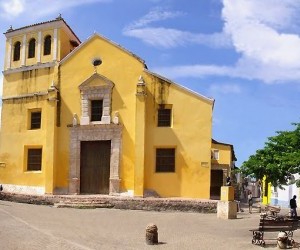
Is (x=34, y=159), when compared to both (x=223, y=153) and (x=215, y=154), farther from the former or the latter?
(x=223, y=153)

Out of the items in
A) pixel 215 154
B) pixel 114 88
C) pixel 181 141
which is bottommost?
pixel 215 154

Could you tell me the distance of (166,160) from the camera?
76.0 feet

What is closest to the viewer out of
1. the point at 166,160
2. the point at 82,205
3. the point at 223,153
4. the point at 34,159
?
the point at 82,205

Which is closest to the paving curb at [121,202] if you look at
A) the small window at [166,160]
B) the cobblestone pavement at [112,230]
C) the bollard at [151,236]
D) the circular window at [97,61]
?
the cobblestone pavement at [112,230]

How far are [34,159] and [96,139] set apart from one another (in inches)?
152

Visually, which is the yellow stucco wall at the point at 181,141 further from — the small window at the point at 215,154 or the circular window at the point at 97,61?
the small window at the point at 215,154

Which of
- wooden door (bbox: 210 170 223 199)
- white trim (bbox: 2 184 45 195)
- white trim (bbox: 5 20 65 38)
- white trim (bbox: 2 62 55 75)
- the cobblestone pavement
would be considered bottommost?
the cobblestone pavement

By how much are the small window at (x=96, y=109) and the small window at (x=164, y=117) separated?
129 inches

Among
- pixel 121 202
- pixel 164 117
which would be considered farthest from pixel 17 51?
pixel 121 202

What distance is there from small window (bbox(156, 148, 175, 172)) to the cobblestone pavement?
392 centimetres

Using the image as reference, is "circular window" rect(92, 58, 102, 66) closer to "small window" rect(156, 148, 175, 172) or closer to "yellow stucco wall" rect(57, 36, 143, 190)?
"yellow stucco wall" rect(57, 36, 143, 190)

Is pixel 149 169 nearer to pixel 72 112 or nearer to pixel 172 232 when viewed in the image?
pixel 72 112

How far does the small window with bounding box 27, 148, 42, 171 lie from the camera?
24859 millimetres

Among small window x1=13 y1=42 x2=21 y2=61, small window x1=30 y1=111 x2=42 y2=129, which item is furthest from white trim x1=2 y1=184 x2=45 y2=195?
small window x1=13 y1=42 x2=21 y2=61
